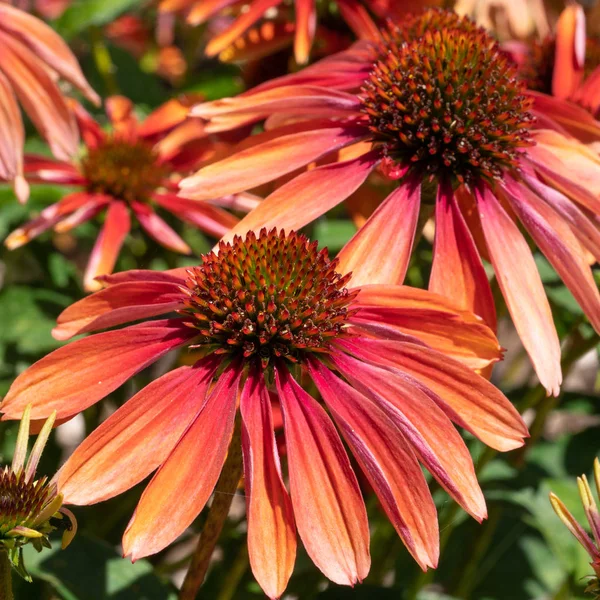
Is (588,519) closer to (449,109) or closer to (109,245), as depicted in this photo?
(449,109)

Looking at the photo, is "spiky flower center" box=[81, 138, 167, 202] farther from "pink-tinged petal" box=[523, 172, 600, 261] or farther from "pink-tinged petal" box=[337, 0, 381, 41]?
"pink-tinged petal" box=[523, 172, 600, 261]

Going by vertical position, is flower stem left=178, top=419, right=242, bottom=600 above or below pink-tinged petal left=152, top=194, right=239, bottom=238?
below

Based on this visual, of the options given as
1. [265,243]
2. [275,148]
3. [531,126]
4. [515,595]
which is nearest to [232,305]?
[265,243]

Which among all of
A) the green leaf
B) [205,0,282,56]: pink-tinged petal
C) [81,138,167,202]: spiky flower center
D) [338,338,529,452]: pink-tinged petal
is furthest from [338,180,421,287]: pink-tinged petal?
the green leaf

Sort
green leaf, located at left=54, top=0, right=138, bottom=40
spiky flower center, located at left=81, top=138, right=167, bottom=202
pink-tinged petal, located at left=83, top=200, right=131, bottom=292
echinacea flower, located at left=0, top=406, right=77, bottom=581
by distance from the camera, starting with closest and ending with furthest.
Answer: echinacea flower, located at left=0, top=406, right=77, bottom=581 → pink-tinged petal, located at left=83, top=200, right=131, bottom=292 → spiky flower center, located at left=81, top=138, right=167, bottom=202 → green leaf, located at left=54, top=0, right=138, bottom=40

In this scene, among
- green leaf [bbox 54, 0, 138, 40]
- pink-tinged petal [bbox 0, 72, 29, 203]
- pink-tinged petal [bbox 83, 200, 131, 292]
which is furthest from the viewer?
green leaf [bbox 54, 0, 138, 40]

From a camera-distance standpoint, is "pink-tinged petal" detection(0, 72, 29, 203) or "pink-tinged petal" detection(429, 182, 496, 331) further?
"pink-tinged petal" detection(0, 72, 29, 203)
